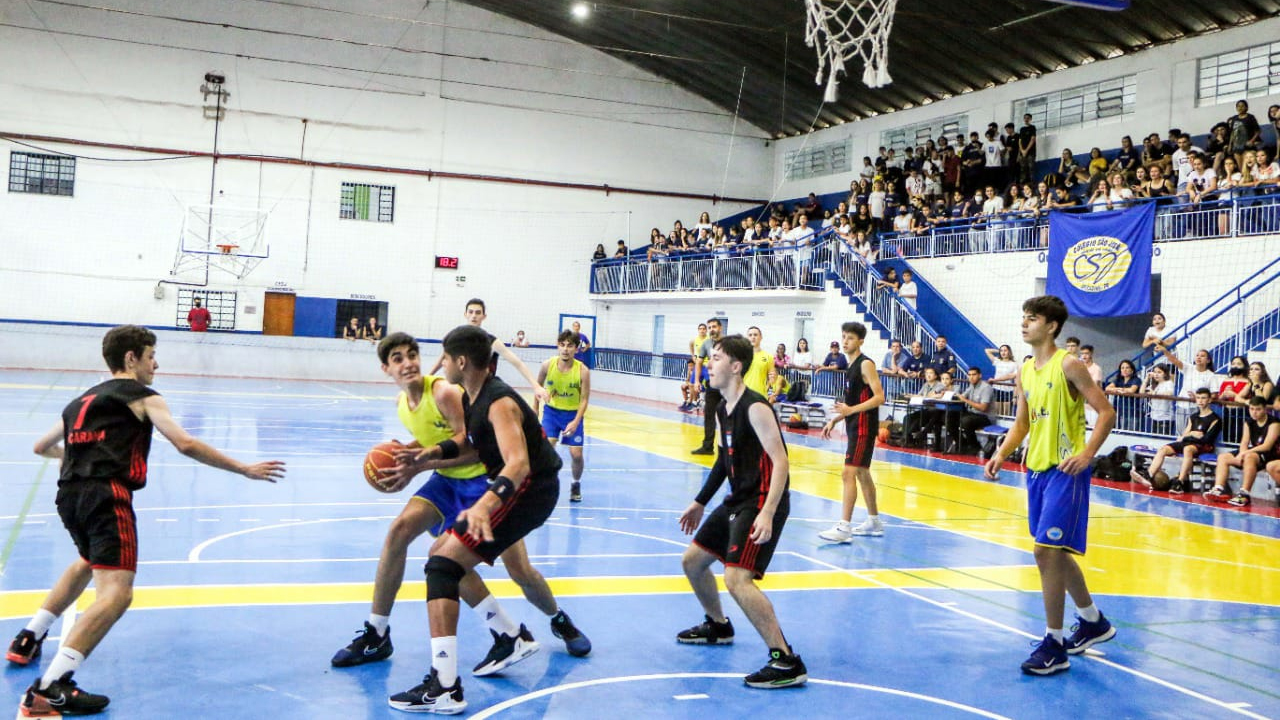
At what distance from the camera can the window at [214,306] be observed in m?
29.9

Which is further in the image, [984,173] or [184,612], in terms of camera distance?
[984,173]

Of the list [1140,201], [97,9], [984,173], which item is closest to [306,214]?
[97,9]

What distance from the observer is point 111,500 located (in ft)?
15.0

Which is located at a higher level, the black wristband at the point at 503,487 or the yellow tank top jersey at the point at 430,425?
the yellow tank top jersey at the point at 430,425

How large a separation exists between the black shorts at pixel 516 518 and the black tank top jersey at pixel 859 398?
4770mm

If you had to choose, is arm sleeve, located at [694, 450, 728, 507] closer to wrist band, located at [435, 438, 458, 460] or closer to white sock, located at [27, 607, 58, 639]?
wrist band, located at [435, 438, 458, 460]

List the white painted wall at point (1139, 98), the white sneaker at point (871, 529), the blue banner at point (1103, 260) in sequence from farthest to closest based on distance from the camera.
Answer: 1. the white painted wall at point (1139, 98)
2. the blue banner at point (1103, 260)
3. the white sneaker at point (871, 529)

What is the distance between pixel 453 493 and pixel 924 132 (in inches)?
1072

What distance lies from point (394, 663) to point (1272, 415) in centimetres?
1213

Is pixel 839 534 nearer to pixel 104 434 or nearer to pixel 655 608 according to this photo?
pixel 655 608

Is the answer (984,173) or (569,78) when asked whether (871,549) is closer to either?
(984,173)

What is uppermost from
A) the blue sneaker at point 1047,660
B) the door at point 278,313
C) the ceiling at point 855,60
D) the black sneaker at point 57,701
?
the ceiling at point 855,60

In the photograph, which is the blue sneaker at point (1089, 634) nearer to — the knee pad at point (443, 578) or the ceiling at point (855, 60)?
the knee pad at point (443, 578)

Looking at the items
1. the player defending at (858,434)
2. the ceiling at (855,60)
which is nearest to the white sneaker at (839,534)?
the player defending at (858,434)
